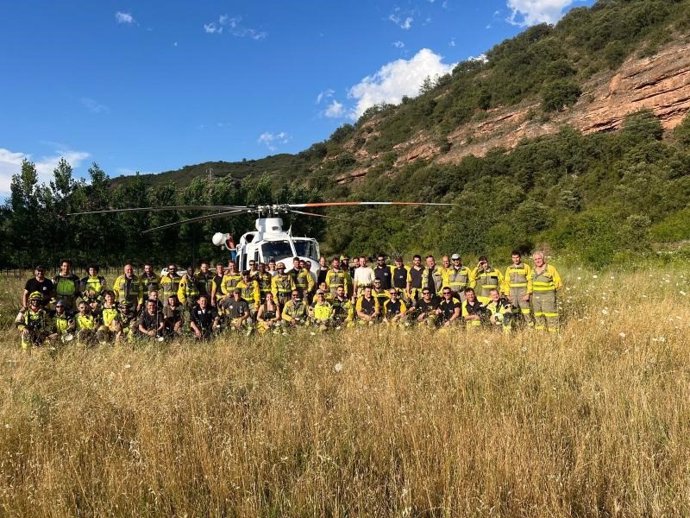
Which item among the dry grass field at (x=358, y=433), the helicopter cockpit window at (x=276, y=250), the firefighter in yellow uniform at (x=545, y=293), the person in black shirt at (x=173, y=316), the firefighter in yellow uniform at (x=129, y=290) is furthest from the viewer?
the helicopter cockpit window at (x=276, y=250)

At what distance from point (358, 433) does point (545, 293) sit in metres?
5.81

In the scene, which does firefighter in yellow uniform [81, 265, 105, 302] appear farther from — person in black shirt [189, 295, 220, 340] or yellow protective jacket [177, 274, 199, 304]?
person in black shirt [189, 295, 220, 340]

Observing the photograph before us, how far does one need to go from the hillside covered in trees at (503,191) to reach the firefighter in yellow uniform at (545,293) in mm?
7761

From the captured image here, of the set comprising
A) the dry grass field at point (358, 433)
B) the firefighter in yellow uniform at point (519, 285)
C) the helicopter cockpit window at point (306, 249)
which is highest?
the helicopter cockpit window at point (306, 249)

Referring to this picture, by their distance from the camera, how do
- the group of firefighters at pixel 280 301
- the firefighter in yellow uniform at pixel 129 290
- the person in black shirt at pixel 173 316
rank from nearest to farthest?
the group of firefighters at pixel 280 301, the person in black shirt at pixel 173 316, the firefighter in yellow uniform at pixel 129 290

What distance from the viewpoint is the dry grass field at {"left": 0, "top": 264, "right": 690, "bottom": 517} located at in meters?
3.06

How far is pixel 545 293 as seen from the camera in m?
8.54

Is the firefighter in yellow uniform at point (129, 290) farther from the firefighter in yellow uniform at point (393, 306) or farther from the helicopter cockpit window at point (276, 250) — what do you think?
the firefighter in yellow uniform at point (393, 306)

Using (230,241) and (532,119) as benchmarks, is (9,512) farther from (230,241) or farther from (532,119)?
(532,119)

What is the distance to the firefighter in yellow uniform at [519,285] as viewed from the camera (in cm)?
895

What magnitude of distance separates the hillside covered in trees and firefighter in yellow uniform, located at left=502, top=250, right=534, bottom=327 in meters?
7.05

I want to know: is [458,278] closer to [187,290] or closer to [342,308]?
[342,308]

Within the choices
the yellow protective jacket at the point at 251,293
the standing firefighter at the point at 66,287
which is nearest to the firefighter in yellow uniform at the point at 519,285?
the yellow protective jacket at the point at 251,293

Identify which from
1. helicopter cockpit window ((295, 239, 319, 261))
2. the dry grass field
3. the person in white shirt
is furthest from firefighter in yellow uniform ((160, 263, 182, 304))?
the person in white shirt
